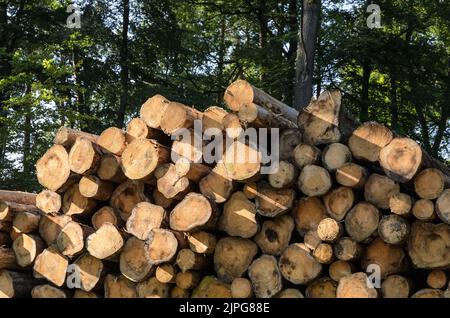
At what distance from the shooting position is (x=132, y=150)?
15.1ft

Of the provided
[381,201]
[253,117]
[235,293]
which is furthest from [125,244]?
[381,201]

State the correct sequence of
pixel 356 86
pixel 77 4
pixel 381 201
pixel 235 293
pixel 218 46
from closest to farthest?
pixel 381 201
pixel 235 293
pixel 77 4
pixel 356 86
pixel 218 46

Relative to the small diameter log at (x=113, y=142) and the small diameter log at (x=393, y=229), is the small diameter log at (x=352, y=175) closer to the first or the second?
the small diameter log at (x=393, y=229)

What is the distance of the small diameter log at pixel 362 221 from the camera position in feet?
13.1

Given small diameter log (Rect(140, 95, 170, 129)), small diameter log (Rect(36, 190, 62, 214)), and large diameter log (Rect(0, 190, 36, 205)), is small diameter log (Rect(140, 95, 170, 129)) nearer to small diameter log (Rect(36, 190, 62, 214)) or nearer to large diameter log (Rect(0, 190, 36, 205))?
small diameter log (Rect(36, 190, 62, 214))

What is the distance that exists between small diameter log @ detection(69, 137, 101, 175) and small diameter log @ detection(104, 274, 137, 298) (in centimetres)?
84

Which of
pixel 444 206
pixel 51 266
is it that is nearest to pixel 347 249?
pixel 444 206

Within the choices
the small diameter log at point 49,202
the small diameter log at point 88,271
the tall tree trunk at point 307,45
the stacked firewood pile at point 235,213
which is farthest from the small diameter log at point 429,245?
the tall tree trunk at point 307,45

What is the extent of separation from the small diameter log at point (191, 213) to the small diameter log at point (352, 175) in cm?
92

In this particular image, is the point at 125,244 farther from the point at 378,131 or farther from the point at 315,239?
the point at 378,131

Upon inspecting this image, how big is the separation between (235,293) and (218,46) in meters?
14.4

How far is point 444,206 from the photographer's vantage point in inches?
147

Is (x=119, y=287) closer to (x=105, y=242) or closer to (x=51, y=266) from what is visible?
(x=105, y=242)

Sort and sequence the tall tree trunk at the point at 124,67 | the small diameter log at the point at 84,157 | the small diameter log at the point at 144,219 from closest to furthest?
the small diameter log at the point at 144,219, the small diameter log at the point at 84,157, the tall tree trunk at the point at 124,67
